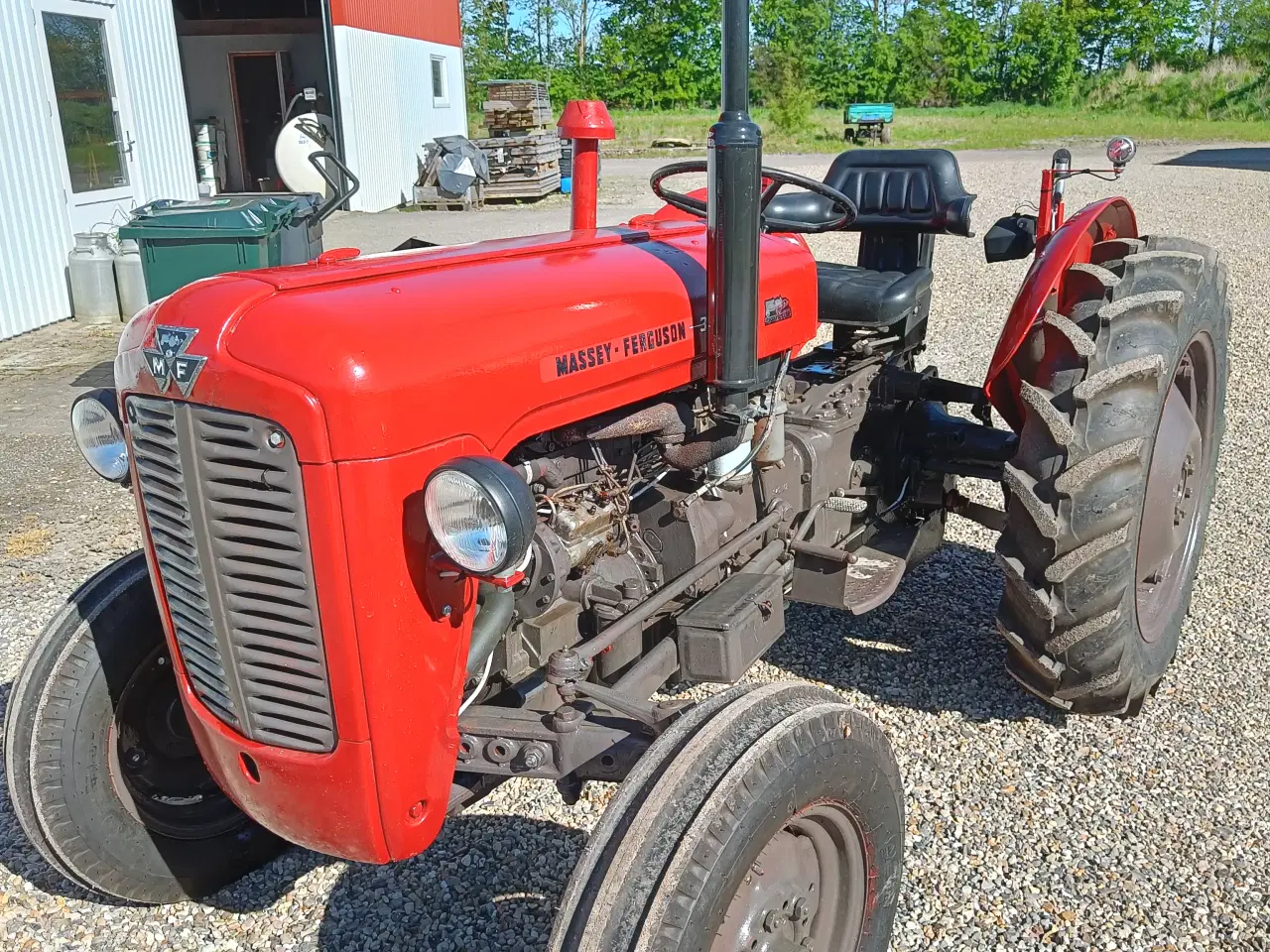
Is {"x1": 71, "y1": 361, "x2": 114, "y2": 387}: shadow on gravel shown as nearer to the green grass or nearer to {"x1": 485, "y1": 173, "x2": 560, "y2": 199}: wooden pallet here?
{"x1": 485, "y1": 173, "x2": 560, "y2": 199}: wooden pallet

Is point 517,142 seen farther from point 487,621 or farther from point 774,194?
point 487,621

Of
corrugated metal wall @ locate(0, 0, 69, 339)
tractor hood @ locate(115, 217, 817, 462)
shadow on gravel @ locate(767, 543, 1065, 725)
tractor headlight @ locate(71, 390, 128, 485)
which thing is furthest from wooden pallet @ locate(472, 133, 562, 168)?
tractor headlight @ locate(71, 390, 128, 485)

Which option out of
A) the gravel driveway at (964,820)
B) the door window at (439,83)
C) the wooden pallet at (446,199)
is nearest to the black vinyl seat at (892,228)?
the gravel driveway at (964,820)

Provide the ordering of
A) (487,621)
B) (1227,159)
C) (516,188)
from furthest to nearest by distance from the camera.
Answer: (1227,159), (516,188), (487,621)

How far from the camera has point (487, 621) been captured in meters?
1.90

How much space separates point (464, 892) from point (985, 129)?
2619 centimetres

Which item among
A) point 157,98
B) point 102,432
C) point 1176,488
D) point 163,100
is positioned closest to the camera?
point 102,432

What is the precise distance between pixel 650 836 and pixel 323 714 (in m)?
0.55

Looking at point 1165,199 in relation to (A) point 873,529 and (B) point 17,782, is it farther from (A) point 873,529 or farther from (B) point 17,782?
A: (B) point 17,782

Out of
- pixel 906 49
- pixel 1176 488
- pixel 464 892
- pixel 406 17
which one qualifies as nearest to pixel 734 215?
pixel 464 892

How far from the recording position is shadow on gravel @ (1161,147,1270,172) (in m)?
16.6

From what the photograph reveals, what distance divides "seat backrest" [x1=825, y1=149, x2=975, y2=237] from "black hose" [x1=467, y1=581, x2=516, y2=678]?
92.1 inches

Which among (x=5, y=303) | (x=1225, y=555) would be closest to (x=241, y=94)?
(x=5, y=303)

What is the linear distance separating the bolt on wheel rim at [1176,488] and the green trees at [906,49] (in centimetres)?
3102
